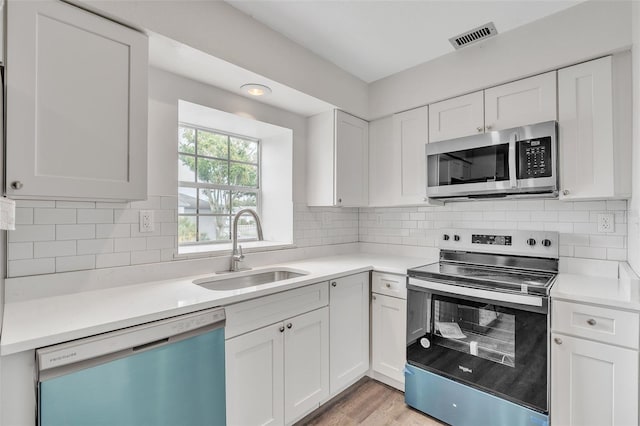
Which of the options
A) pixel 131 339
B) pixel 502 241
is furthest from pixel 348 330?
pixel 131 339

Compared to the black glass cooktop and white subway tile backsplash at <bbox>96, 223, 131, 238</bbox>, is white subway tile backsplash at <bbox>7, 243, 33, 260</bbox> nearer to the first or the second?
white subway tile backsplash at <bbox>96, 223, 131, 238</bbox>

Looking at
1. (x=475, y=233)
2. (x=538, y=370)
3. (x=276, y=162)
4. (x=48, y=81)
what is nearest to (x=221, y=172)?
(x=276, y=162)

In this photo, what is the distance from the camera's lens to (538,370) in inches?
63.1

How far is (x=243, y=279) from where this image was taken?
7.03 feet

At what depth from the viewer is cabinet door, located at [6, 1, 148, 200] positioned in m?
1.18

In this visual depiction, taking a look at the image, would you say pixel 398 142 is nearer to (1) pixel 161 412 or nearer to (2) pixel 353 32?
(2) pixel 353 32

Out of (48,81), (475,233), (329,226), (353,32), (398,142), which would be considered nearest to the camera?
(48,81)

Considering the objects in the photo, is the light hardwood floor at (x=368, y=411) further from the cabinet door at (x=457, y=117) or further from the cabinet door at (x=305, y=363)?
the cabinet door at (x=457, y=117)

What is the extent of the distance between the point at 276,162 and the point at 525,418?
238 cm

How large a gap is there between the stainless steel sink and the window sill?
0.62 ft

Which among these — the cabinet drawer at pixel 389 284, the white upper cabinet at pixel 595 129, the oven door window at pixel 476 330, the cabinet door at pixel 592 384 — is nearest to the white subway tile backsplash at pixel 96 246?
the cabinet drawer at pixel 389 284

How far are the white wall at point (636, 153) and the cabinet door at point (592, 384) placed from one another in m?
0.48

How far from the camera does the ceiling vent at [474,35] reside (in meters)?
1.99

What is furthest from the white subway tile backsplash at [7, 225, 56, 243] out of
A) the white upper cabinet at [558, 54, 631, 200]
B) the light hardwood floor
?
the white upper cabinet at [558, 54, 631, 200]
